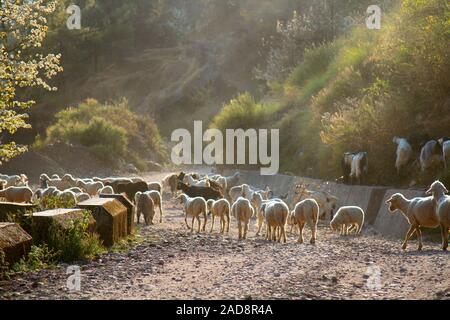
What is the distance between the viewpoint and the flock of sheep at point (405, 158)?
795 inches

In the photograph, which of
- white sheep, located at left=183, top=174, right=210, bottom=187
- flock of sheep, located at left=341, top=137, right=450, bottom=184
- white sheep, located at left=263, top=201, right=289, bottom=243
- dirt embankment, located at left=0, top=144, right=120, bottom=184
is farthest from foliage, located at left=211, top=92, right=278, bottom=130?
white sheep, located at left=263, top=201, right=289, bottom=243

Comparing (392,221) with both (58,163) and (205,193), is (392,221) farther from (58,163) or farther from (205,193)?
(58,163)

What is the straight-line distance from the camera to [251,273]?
12172 millimetres

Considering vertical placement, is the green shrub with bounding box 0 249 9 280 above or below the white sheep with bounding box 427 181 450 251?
below

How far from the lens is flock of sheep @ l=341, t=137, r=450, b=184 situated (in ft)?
66.3

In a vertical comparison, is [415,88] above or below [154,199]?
above

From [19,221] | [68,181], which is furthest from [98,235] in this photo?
[68,181]

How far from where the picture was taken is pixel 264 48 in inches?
3329

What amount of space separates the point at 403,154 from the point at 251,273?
35.5 feet

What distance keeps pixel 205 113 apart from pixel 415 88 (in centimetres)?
5597

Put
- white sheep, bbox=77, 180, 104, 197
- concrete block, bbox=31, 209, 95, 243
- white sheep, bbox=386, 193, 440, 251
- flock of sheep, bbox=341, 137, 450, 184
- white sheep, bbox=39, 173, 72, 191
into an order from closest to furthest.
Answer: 1. concrete block, bbox=31, 209, 95, 243
2. white sheep, bbox=386, 193, 440, 251
3. flock of sheep, bbox=341, 137, 450, 184
4. white sheep, bbox=77, 180, 104, 197
5. white sheep, bbox=39, 173, 72, 191

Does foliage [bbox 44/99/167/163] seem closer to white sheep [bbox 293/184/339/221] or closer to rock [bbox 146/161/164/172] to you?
rock [bbox 146/161/164/172]

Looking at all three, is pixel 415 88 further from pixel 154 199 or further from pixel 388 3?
pixel 388 3

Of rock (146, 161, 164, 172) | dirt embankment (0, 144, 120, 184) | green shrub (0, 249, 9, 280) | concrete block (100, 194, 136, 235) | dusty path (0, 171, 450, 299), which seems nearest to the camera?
dusty path (0, 171, 450, 299)
